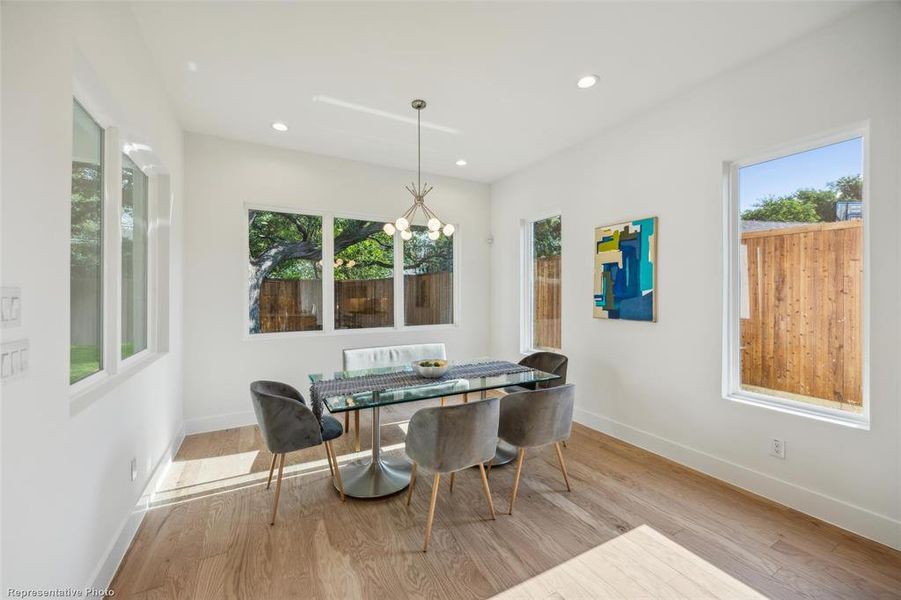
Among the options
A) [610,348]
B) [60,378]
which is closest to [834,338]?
[610,348]

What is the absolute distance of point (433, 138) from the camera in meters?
3.77

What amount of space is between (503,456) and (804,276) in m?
2.35

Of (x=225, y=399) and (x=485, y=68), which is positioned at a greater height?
(x=485, y=68)

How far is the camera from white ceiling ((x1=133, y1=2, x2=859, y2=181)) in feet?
6.93

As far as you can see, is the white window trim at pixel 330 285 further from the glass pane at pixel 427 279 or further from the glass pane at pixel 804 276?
the glass pane at pixel 804 276

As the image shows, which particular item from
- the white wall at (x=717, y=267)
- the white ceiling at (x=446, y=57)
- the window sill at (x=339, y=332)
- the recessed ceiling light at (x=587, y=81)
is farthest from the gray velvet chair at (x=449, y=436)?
the window sill at (x=339, y=332)

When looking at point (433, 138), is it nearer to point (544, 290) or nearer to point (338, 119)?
point (338, 119)

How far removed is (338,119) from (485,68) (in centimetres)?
140

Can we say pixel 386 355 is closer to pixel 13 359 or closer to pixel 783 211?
pixel 13 359

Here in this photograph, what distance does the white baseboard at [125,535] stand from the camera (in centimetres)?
172

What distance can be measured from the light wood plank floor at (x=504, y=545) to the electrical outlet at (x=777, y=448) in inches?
12.2

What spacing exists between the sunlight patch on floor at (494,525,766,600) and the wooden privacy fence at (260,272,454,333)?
127 inches

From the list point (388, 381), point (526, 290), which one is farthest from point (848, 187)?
point (388, 381)

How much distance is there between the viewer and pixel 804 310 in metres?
2.44
